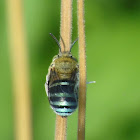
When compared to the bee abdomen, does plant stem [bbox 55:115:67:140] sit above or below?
below

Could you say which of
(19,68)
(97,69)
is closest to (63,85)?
(19,68)

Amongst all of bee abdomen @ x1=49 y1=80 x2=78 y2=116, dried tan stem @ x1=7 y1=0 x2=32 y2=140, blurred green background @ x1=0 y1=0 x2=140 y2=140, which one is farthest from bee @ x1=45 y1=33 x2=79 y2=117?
blurred green background @ x1=0 y1=0 x2=140 y2=140

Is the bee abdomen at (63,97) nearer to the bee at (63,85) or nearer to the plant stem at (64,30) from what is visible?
the bee at (63,85)

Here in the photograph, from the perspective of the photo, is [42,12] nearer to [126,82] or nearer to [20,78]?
[126,82]

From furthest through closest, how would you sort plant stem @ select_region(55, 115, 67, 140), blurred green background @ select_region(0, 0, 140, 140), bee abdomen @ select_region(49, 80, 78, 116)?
blurred green background @ select_region(0, 0, 140, 140) < bee abdomen @ select_region(49, 80, 78, 116) < plant stem @ select_region(55, 115, 67, 140)

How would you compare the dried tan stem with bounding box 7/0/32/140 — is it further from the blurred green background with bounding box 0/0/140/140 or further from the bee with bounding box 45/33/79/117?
the blurred green background with bounding box 0/0/140/140

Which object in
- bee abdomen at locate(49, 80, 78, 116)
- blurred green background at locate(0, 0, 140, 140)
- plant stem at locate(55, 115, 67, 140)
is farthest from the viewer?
blurred green background at locate(0, 0, 140, 140)

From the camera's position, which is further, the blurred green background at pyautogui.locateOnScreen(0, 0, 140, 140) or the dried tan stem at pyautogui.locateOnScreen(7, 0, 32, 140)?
the blurred green background at pyautogui.locateOnScreen(0, 0, 140, 140)
